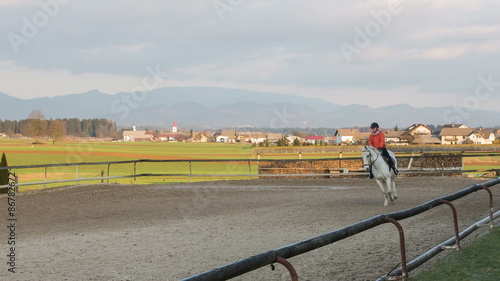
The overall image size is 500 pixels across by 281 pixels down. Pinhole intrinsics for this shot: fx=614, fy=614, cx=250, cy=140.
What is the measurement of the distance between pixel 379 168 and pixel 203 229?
6.49 metres

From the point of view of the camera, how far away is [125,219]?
17359 mm

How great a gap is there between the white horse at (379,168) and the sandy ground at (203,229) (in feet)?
1.98

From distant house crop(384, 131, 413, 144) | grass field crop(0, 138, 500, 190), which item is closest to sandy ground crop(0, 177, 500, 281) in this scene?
grass field crop(0, 138, 500, 190)

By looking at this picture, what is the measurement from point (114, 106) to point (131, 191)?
4313 mm

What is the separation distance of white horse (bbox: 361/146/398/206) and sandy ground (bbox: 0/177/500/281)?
23.7 inches

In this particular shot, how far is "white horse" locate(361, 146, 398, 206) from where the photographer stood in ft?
60.0

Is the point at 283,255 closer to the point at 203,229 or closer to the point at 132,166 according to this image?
the point at 203,229

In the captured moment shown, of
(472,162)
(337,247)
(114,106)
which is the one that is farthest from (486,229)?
(472,162)

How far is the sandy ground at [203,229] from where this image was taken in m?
9.55

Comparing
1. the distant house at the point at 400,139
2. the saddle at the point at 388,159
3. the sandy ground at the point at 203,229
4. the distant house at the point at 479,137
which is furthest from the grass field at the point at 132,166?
the distant house at the point at 479,137

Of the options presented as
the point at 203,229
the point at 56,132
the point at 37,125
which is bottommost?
the point at 203,229

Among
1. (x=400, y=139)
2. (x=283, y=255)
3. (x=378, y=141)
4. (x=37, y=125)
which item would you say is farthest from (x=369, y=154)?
(x=37, y=125)

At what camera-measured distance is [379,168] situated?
60.8 feet

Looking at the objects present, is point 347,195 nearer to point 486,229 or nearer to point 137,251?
point 486,229
